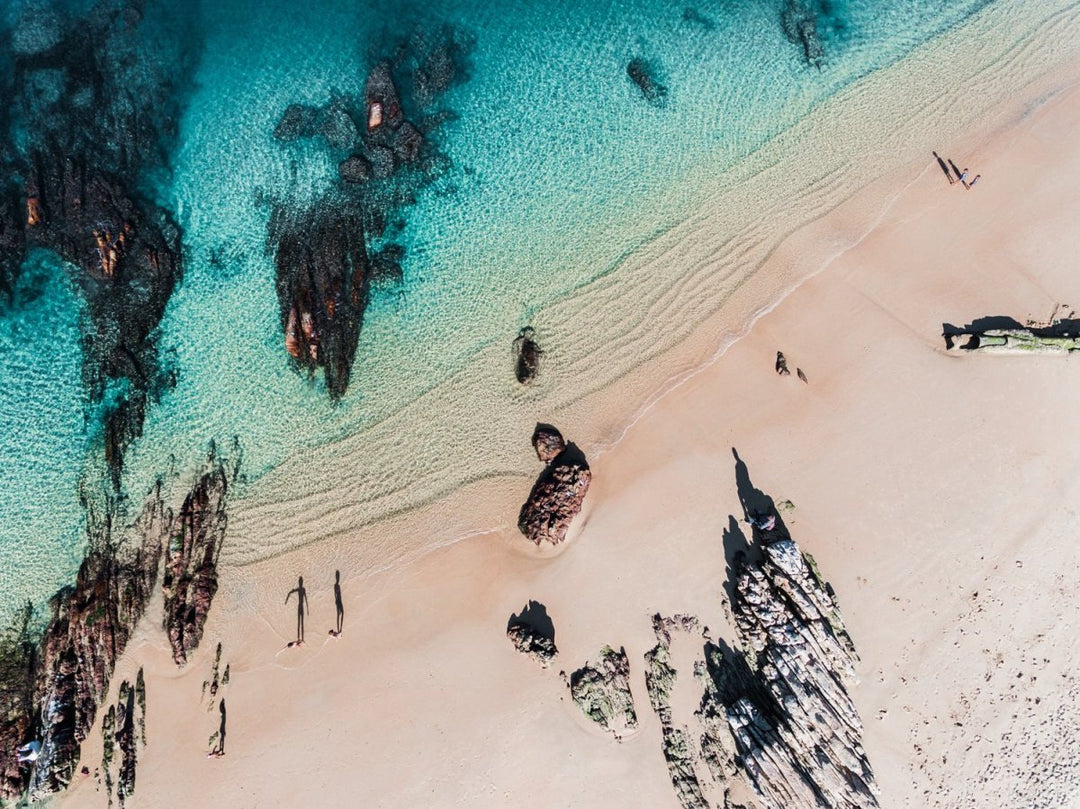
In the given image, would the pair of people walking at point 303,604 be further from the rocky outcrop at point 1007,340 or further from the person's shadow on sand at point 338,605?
the rocky outcrop at point 1007,340

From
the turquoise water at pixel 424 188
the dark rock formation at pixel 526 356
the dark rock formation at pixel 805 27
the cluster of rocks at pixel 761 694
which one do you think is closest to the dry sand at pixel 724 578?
the cluster of rocks at pixel 761 694

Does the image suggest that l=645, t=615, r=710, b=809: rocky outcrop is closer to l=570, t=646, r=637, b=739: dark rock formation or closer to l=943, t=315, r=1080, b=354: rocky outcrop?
l=570, t=646, r=637, b=739: dark rock formation

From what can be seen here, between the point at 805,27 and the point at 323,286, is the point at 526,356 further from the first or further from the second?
the point at 805,27

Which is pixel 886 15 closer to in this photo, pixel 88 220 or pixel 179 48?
pixel 179 48

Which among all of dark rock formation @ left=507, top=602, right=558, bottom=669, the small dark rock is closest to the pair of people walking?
dark rock formation @ left=507, top=602, right=558, bottom=669

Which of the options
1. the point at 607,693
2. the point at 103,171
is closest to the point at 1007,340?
the point at 607,693
